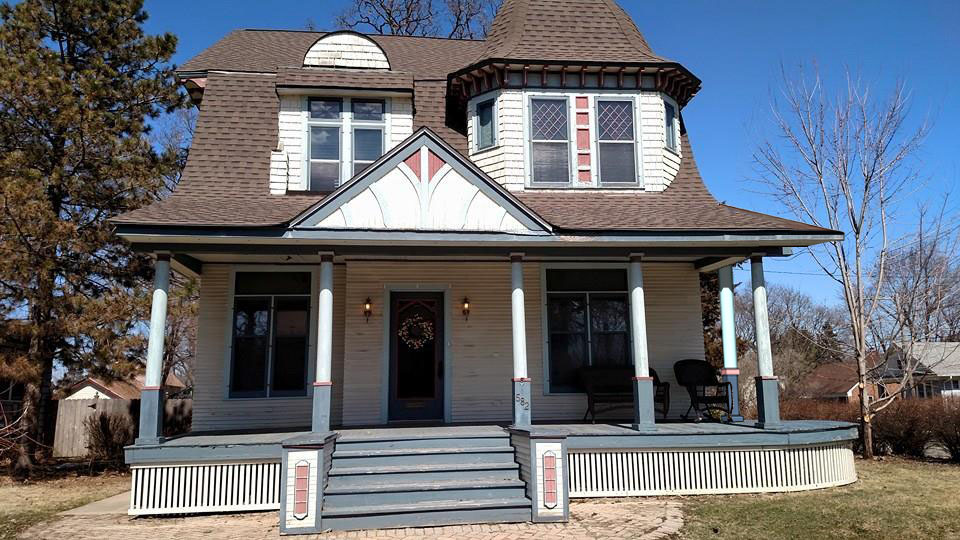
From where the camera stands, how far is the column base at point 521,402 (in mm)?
8790

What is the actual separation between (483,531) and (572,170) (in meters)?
6.27

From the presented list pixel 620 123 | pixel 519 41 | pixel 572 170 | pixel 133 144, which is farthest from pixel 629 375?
pixel 133 144

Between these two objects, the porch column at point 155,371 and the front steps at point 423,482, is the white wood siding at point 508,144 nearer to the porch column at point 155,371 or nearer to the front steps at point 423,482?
the front steps at point 423,482

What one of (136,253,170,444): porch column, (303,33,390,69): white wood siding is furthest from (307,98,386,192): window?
(136,253,170,444): porch column

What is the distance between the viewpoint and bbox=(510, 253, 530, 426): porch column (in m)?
8.83

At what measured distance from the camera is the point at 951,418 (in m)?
11.9

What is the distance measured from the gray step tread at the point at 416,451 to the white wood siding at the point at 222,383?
8.64ft

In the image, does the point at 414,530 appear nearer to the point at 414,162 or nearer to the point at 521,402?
the point at 521,402

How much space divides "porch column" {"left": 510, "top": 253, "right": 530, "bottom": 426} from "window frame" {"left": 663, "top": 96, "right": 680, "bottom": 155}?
408cm

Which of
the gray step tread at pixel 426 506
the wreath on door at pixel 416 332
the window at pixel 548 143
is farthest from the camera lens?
the window at pixel 548 143

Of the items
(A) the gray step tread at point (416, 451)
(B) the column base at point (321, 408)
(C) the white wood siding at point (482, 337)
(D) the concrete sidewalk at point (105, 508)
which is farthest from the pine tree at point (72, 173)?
(A) the gray step tread at point (416, 451)

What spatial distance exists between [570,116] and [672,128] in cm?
210

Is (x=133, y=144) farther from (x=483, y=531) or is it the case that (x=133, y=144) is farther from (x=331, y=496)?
(x=483, y=531)

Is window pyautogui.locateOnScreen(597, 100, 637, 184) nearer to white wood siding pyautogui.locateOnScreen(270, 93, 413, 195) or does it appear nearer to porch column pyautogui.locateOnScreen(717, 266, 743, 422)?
porch column pyautogui.locateOnScreen(717, 266, 743, 422)
